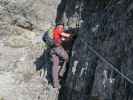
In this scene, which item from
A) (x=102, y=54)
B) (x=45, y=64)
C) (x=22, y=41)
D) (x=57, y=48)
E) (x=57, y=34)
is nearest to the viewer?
(x=102, y=54)

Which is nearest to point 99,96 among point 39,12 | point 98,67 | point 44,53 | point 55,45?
point 98,67

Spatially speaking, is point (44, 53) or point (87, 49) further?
point (44, 53)

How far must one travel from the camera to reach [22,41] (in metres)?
17.5

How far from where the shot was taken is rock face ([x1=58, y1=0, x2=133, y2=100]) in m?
10.7

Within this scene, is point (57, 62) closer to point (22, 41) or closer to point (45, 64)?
point (45, 64)

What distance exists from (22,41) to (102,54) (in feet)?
21.4

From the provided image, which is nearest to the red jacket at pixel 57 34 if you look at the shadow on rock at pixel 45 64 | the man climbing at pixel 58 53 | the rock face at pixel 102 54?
the man climbing at pixel 58 53

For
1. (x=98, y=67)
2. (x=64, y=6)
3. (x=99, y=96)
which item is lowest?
(x=99, y=96)

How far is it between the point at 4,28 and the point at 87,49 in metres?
6.26

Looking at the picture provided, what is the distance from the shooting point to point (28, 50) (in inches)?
670

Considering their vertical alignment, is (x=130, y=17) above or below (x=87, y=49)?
above

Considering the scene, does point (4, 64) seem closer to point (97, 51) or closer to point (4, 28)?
point (4, 28)

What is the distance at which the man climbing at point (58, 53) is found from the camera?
547 inches

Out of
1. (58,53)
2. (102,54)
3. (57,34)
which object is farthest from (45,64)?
(102,54)
